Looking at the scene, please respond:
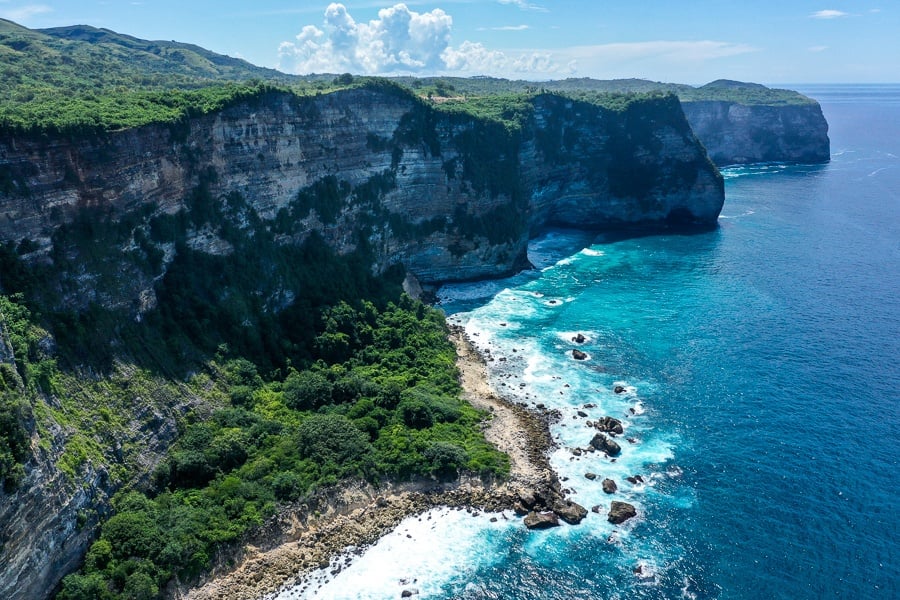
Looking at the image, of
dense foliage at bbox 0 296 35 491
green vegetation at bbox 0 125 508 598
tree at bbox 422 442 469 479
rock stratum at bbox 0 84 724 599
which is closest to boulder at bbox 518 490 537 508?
green vegetation at bbox 0 125 508 598

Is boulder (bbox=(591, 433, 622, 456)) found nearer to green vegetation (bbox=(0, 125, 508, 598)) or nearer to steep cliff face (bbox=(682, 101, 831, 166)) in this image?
green vegetation (bbox=(0, 125, 508, 598))

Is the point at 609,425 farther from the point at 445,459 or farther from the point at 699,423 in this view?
the point at 445,459

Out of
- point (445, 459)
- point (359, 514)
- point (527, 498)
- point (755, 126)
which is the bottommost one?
point (527, 498)

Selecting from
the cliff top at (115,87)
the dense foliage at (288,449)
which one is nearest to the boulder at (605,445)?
the dense foliage at (288,449)

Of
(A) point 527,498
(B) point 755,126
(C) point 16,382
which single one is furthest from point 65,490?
(B) point 755,126

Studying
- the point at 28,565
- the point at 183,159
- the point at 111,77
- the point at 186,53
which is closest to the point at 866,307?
the point at 183,159

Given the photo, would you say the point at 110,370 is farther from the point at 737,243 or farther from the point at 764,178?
the point at 764,178
